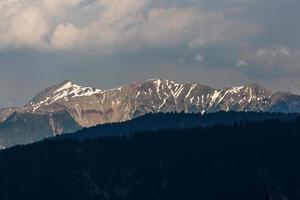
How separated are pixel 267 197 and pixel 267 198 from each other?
13cm

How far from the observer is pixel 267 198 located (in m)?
108

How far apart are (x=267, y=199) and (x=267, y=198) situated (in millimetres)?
122

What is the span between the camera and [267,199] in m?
108

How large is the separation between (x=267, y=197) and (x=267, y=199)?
0.81 feet
